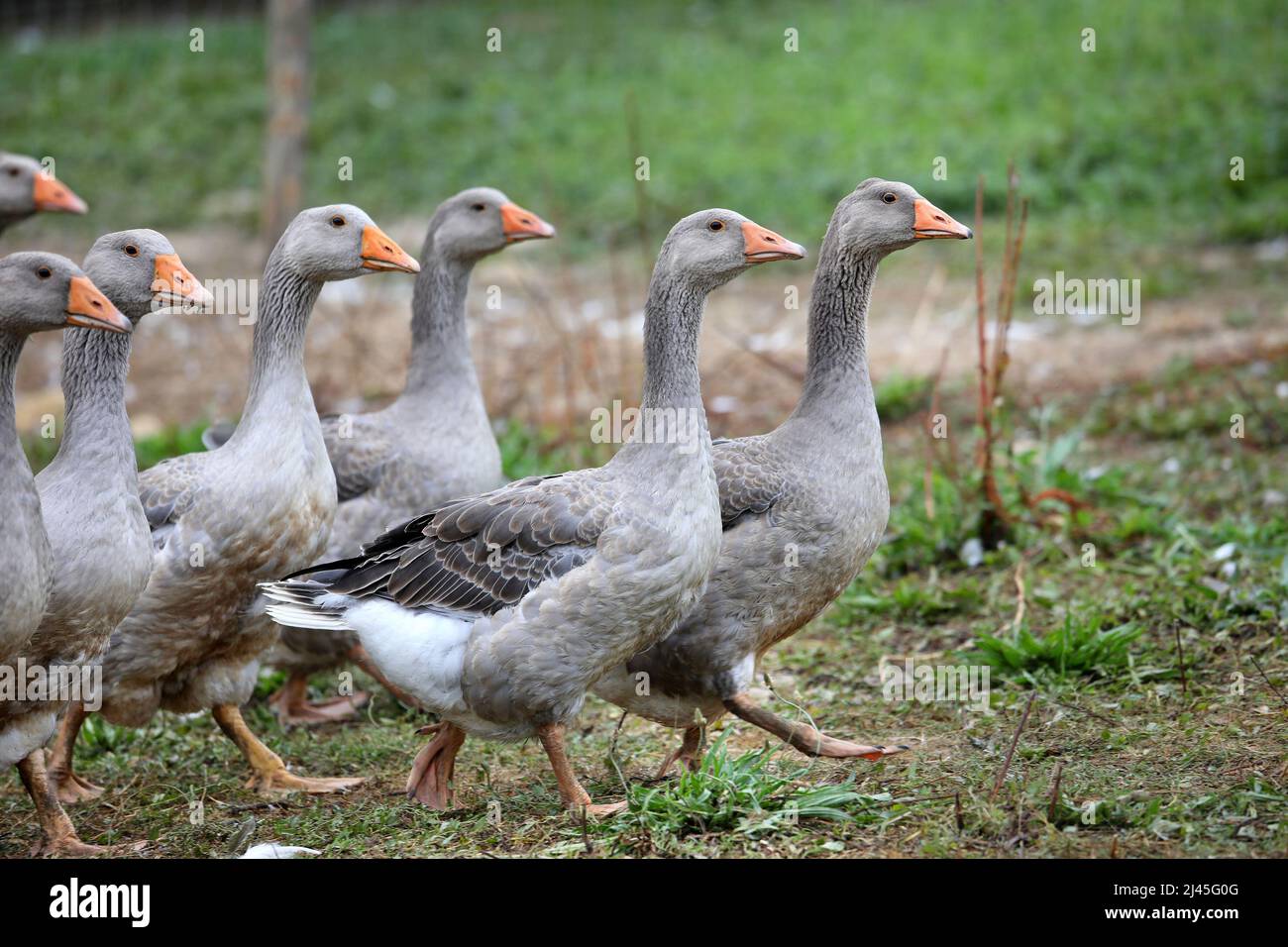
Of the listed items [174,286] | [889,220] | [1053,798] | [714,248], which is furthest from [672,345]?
[1053,798]

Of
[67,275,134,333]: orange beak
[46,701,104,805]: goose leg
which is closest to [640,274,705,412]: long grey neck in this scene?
[67,275,134,333]: orange beak

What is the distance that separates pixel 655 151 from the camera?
15.0m

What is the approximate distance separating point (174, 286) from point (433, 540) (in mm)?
1383

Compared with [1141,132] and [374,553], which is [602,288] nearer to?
[1141,132]

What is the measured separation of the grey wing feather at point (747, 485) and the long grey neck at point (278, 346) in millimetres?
1704

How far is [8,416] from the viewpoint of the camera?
454cm

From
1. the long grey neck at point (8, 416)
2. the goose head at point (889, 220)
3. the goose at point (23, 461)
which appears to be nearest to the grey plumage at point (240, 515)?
the goose at point (23, 461)

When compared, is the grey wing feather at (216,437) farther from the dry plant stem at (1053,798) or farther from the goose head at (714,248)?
the dry plant stem at (1053,798)

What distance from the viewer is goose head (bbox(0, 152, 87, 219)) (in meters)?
5.01

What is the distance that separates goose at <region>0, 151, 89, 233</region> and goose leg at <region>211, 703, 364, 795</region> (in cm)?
210

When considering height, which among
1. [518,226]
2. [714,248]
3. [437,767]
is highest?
[518,226]

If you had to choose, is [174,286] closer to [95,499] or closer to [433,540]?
[95,499]
